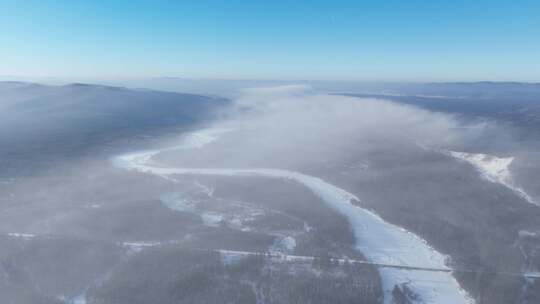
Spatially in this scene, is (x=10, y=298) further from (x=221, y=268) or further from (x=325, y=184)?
(x=325, y=184)

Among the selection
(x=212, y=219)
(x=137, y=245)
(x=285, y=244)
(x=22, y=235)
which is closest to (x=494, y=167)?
(x=285, y=244)

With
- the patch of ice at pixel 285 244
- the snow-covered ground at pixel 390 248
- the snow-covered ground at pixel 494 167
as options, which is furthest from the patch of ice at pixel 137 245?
the snow-covered ground at pixel 494 167

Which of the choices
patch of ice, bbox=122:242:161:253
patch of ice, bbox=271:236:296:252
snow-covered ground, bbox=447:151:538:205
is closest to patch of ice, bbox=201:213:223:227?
patch of ice, bbox=122:242:161:253

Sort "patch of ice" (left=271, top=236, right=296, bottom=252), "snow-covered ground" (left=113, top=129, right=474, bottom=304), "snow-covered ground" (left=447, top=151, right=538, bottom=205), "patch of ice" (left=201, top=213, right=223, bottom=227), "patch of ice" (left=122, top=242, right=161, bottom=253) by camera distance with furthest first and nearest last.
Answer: "snow-covered ground" (left=447, top=151, right=538, bottom=205), "patch of ice" (left=201, top=213, right=223, bottom=227), "patch of ice" (left=271, top=236, right=296, bottom=252), "patch of ice" (left=122, top=242, right=161, bottom=253), "snow-covered ground" (left=113, top=129, right=474, bottom=304)

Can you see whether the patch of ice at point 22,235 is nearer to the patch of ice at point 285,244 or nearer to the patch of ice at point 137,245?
the patch of ice at point 137,245

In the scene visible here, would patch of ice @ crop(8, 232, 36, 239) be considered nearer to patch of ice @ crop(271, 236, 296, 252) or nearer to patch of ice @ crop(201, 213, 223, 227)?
patch of ice @ crop(201, 213, 223, 227)

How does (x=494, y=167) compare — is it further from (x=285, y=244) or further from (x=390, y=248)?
(x=285, y=244)
